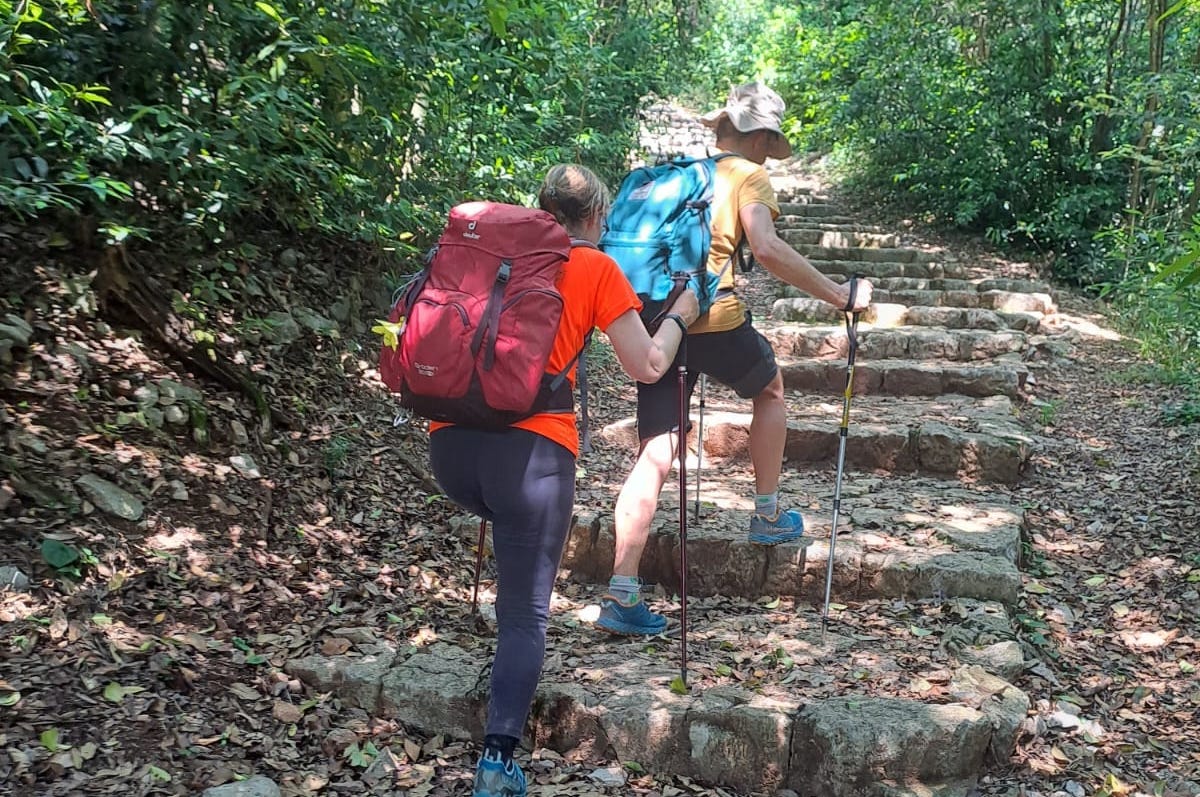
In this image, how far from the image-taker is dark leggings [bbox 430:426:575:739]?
2.57 metres

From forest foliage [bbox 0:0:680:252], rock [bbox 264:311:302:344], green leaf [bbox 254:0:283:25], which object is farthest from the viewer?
rock [bbox 264:311:302:344]

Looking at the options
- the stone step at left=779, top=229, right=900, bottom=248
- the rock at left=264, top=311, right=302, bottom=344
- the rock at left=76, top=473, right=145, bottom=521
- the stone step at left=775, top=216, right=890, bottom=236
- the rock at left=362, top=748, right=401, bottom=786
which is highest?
the stone step at left=775, top=216, right=890, bottom=236

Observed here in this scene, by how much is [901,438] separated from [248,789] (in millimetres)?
3834

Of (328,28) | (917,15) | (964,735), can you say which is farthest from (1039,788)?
(917,15)

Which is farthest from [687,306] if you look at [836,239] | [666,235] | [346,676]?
[836,239]

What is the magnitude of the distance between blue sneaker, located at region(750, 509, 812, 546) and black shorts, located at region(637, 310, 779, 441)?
1.89 ft

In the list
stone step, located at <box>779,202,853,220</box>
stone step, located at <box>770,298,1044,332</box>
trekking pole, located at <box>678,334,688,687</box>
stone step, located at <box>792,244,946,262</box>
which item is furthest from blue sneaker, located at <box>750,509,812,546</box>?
stone step, located at <box>779,202,853,220</box>

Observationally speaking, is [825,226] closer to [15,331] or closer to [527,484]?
[15,331]

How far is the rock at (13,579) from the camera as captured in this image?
299 cm

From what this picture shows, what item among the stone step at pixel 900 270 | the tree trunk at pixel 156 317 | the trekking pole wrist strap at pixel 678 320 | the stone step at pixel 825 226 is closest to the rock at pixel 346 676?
the tree trunk at pixel 156 317

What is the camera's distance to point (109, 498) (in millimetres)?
3455

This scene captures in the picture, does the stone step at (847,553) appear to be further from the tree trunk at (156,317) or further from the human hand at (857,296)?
the tree trunk at (156,317)

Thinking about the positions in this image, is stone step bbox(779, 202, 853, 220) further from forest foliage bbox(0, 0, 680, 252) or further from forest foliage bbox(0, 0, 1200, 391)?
forest foliage bbox(0, 0, 680, 252)

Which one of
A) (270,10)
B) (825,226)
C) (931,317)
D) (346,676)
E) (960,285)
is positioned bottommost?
(346,676)
